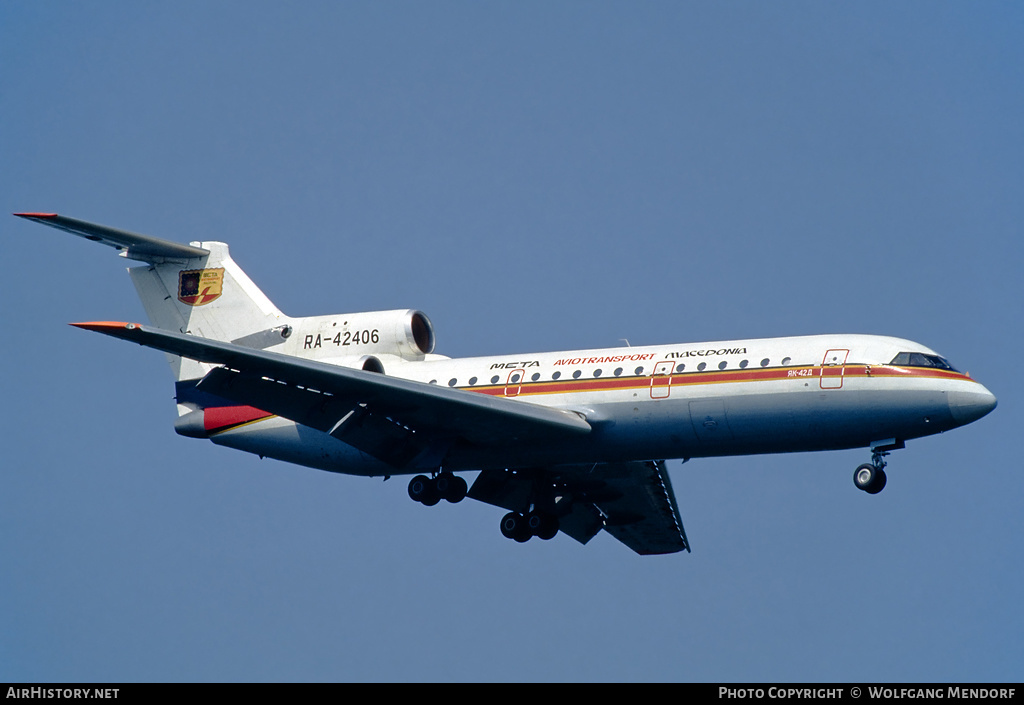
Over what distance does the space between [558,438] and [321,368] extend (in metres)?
5.15

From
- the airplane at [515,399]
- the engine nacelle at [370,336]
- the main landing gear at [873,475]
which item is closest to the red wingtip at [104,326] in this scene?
the airplane at [515,399]

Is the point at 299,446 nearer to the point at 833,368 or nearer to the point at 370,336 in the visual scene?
the point at 370,336

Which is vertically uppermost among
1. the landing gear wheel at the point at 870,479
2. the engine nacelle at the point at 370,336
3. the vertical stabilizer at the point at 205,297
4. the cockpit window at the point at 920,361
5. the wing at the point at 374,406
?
the vertical stabilizer at the point at 205,297

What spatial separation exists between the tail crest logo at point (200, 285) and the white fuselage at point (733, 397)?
Answer: 7826mm

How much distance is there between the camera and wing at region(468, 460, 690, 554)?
37562 millimetres

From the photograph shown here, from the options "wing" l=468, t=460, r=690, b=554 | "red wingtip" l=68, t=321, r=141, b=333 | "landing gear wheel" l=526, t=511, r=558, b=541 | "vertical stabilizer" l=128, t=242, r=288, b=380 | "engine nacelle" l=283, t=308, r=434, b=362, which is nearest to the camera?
"red wingtip" l=68, t=321, r=141, b=333

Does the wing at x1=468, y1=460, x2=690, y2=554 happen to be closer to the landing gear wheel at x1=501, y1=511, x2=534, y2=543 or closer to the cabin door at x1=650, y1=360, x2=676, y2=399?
the landing gear wheel at x1=501, y1=511, x2=534, y2=543

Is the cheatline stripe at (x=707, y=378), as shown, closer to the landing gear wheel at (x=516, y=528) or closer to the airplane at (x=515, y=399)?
the airplane at (x=515, y=399)

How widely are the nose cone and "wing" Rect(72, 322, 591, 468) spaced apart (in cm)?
730

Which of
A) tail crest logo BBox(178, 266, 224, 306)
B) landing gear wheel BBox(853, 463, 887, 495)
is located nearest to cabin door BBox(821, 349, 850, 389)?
landing gear wheel BBox(853, 463, 887, 495)

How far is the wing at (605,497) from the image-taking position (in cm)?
3756

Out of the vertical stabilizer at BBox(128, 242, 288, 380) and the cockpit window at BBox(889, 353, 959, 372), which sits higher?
the vertical stabilizer at BBox(128, 242, 288, 380)

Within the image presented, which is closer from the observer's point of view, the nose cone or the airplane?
the nose cone

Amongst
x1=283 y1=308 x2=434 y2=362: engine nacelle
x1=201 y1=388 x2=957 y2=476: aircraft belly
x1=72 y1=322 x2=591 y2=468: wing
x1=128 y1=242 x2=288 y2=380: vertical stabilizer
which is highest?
x1=128 y1=242 x2=288 y2=380: vertical stabilizer
